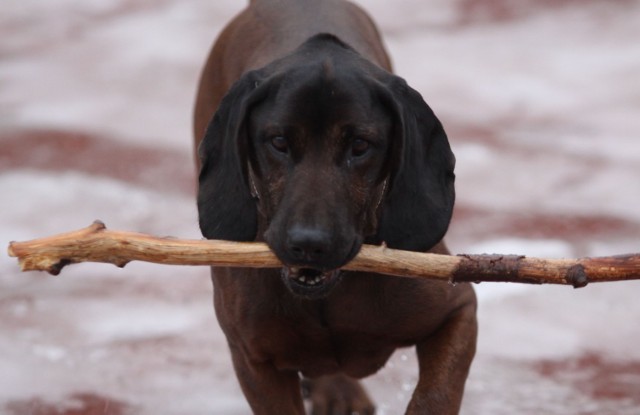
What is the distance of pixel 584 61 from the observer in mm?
10531

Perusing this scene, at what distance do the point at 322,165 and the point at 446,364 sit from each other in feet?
3.02

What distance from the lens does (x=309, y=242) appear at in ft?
13.1

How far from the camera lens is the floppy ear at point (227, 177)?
4.52 metres

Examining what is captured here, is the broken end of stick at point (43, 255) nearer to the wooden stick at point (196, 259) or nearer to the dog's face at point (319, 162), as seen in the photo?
the wooden stick at point (196, 259)

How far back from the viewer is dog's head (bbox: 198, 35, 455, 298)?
163 inches

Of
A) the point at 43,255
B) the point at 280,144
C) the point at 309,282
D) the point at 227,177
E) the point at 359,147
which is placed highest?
the point at 359,147

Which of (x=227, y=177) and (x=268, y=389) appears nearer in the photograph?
Result: (x=227, y=177)

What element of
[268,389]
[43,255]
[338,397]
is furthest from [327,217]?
[338,397]

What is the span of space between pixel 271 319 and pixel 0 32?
25.2 ft

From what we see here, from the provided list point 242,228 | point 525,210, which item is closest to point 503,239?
point 525,210

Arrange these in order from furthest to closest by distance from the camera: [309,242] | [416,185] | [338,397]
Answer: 1. [338,397]
2. [416,185]
3. [309,242]

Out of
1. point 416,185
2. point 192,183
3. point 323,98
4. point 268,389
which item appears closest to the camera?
point 323,98

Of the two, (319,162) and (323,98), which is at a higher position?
(323,98)

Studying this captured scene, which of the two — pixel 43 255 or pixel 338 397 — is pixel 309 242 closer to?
pixel 43 255
